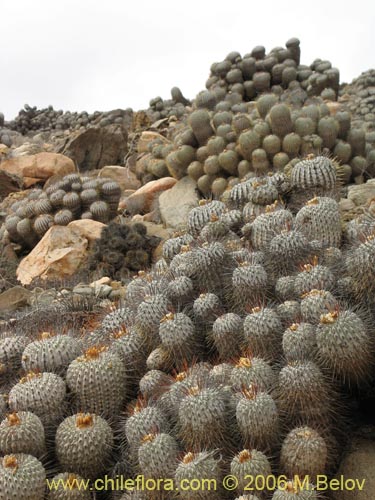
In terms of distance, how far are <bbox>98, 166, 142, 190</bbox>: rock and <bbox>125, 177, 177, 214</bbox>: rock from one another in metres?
1.64

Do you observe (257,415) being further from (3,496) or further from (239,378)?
(3,496)

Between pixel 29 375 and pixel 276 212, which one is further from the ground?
pixel 276 212

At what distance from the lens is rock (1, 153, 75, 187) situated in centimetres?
1138

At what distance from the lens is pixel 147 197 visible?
974cm

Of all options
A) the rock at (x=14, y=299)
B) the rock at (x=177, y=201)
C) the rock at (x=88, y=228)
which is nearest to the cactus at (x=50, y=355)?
the rock at (x=14, y=299)

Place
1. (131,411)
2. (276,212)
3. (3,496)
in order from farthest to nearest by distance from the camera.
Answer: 1. (276,212)
2. (131,411)
3. (3,496)

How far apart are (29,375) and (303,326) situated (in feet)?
4.90

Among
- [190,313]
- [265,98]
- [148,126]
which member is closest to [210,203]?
[190,313]

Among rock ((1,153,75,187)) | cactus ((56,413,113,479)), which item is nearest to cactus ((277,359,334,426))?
cactus ((56,413,113,479))

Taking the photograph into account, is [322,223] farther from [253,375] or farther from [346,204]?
[253,375]

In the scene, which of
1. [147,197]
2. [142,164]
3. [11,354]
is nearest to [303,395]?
[11,354]

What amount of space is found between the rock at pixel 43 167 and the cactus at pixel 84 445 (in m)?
8.32

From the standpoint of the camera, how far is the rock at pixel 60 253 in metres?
7.34

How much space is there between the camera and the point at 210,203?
5.27 meters
